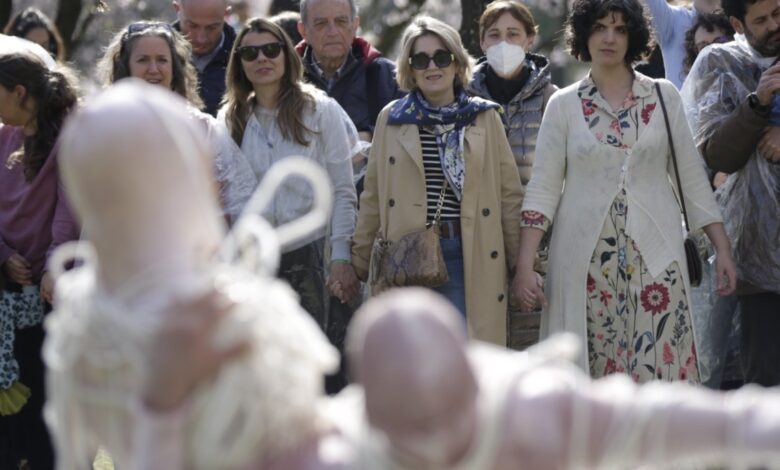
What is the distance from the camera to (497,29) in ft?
24.8

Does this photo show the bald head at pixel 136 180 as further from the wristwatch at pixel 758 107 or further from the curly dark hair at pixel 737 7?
the curly dark hair at pixel 737 7

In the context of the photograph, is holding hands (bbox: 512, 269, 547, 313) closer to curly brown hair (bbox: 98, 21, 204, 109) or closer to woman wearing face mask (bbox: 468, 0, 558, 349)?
woman wearing face mask (bbox: 468, 0, 558, 349)

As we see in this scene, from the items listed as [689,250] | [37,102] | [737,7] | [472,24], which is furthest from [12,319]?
[472,24]

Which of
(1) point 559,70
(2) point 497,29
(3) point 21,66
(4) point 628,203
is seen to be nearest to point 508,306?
(4) point 628,203

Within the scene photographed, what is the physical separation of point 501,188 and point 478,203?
7.9 inches

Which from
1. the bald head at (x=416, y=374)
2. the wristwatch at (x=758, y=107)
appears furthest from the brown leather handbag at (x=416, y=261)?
the bald head at (x=416, y=374)

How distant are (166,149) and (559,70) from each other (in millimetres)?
20651

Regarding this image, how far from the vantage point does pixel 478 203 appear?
663 cm

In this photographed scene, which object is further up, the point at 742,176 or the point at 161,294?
the point at 161,294

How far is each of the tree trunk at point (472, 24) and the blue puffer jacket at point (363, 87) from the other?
2.56m

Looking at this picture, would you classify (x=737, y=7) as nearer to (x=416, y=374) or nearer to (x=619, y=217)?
(x=619, y=217)

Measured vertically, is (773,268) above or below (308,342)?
below

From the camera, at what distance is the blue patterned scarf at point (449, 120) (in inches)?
261

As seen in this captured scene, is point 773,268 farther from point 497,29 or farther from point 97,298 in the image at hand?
point 97,298
